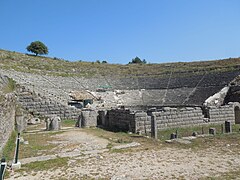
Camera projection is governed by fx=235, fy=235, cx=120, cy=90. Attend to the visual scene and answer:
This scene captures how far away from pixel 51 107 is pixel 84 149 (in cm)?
1201

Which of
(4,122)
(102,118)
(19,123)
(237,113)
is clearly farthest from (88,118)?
(237,113)

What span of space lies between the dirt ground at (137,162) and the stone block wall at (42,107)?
10697 millimetres

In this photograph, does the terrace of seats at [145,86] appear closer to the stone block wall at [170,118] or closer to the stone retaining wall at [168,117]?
the stone retaining wall at [168,117]

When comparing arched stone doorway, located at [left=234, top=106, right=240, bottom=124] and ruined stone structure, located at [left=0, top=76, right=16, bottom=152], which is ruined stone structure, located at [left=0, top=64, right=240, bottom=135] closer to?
arched stone doorway, located at [left=234, top=106, right=240, bottom=124]

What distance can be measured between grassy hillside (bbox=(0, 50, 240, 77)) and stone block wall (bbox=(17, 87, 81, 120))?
523 inches

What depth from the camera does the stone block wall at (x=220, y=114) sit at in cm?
1688

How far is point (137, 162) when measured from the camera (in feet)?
25.9

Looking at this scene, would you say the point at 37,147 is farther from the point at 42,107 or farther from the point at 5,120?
the point at 42,107

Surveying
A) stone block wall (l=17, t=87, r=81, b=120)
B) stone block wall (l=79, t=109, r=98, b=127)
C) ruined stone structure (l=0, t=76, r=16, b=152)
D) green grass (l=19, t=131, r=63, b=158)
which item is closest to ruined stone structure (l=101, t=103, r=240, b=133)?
stone block wall (l=79, t=109, r=98, b=127)

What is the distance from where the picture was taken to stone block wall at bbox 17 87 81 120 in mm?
20781

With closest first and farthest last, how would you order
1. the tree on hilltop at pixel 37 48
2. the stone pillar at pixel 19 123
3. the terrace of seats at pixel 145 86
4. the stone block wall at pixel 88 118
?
the stone pillar at pixel 19 123 → the stone block wall at pixel 88 118 → the terrace of seats at pixel 145 86 → the tree on hilltop at pixel 37 48

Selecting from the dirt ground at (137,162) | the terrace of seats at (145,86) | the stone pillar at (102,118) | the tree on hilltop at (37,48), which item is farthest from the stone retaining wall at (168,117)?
the tree on hilltop at (37,48)

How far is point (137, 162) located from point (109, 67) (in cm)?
3864

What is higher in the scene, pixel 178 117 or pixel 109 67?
pixel 109 67
